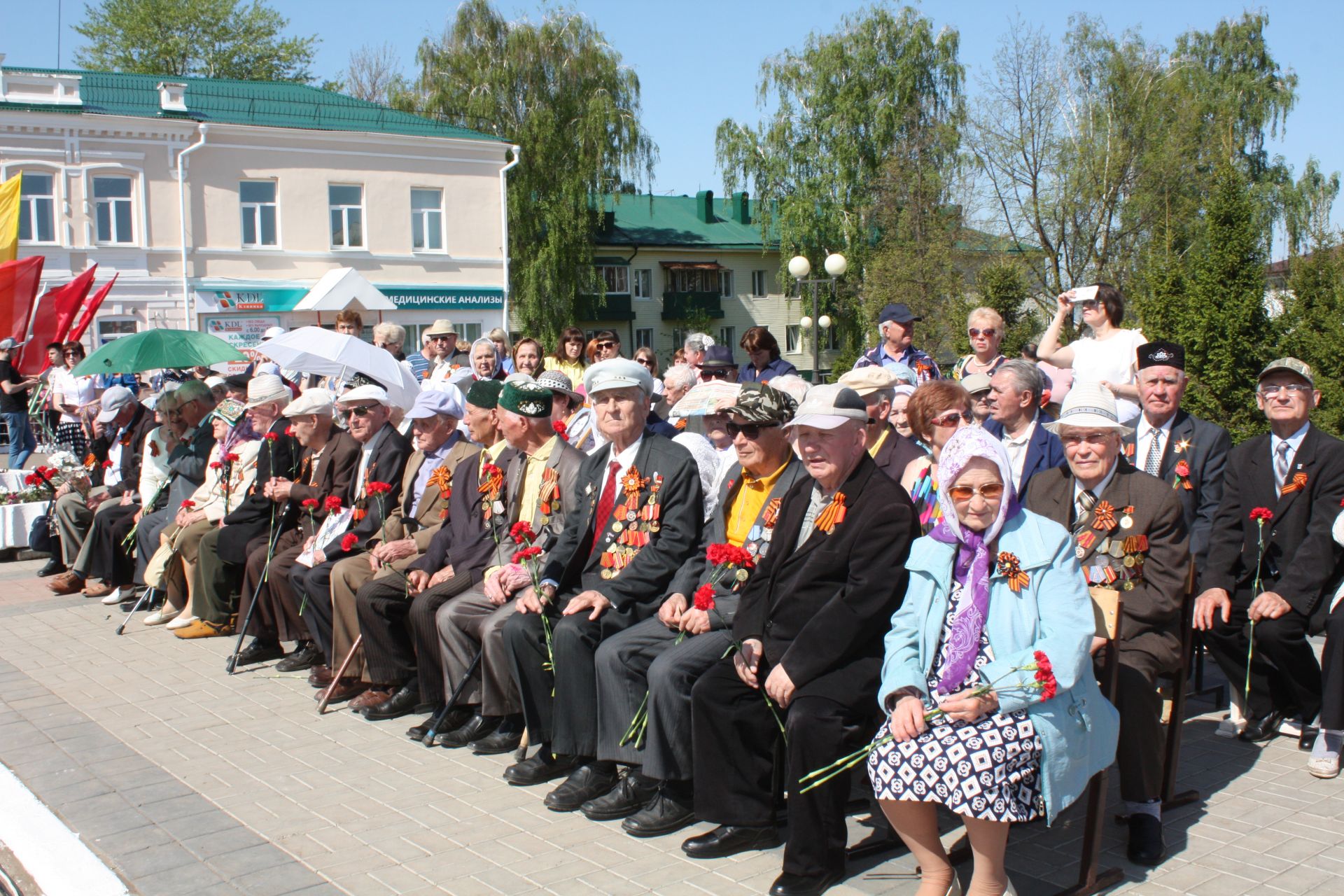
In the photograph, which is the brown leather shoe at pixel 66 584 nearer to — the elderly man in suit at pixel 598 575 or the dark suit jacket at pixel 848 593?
the elderly man in suit at pixel 598 575

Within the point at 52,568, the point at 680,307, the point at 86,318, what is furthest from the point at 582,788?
the point at 680,307

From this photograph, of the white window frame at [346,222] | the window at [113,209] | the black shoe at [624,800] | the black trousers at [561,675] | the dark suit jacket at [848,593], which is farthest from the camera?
the white window frame at [346,222]

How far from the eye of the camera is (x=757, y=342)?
9141mm

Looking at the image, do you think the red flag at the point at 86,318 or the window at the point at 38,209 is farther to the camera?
the window at the point at 38,209

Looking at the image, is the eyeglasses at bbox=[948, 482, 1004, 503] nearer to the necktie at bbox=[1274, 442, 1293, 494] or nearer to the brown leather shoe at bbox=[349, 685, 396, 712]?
the necktie at bbox=[1274, 442, 1293, 494]

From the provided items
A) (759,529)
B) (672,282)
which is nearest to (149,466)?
(759,529)

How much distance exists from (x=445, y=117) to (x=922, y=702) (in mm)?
33122

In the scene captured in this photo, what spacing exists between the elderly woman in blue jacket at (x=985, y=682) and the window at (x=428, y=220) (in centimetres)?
2883

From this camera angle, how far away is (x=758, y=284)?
50.4 m

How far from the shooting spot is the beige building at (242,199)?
2636 centimetres

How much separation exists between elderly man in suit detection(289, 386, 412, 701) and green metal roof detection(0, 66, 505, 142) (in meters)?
22.9

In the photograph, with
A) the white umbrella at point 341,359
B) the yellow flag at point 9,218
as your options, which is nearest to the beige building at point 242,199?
the yellow flag at point 9,218

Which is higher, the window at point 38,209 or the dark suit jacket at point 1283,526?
the window at point 38,209

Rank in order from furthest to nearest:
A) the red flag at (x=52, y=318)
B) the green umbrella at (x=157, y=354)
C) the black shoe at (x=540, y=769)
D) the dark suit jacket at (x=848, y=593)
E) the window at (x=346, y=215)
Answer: the window at (x=346, y=215) < the red flag at (x=52, y=318) < the green umbrella at (x=157, y=354) < the black shoe at (x=540, y=769) < the dark suit jacket at (x=848, y=593)
